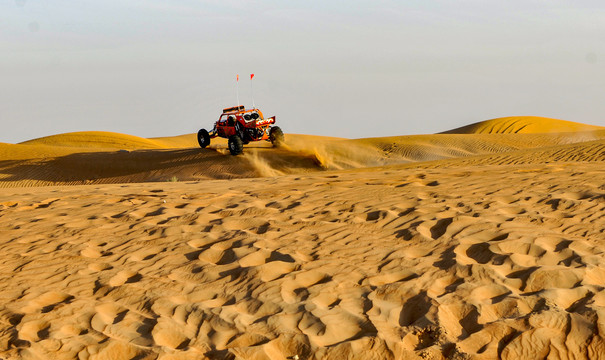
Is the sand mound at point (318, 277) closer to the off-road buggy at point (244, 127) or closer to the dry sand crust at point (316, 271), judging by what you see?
the dry sand crust at point (316, 271)

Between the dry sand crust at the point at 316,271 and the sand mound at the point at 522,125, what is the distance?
45988 millimetres

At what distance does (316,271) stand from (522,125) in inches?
2086

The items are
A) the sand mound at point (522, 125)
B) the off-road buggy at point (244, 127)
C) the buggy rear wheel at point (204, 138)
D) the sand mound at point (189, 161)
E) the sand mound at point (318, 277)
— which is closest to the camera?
the sand mound at point (318, 277)

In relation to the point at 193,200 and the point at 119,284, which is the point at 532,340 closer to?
the point at 119,284

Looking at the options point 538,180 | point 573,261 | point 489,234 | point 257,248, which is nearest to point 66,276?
point 257,248

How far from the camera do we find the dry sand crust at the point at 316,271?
161 inches

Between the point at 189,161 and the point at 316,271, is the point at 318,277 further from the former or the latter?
the point at 189,161

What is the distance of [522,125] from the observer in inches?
2158

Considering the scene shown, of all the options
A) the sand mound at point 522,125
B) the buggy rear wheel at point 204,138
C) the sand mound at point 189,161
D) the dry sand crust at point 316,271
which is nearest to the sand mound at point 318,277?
the dry sand crust at point 316,271

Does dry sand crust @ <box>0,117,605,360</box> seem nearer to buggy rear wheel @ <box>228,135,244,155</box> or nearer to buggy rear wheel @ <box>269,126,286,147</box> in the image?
buggy rear wheel @ <box>228,135,244,155</box>

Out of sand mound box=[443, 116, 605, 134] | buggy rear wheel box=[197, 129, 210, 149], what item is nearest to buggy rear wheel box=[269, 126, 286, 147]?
buggy rear wheel box=[197, 129, 210, 149]

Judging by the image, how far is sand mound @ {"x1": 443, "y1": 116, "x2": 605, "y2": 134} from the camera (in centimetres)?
5303

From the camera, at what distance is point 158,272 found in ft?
18.2

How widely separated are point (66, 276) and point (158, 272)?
0.78 meters
